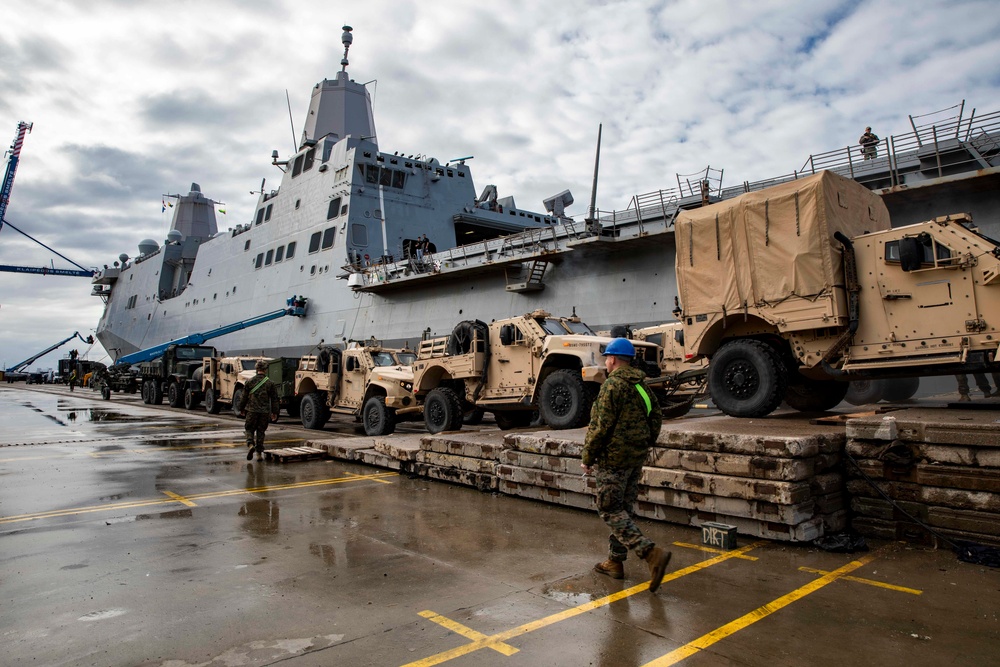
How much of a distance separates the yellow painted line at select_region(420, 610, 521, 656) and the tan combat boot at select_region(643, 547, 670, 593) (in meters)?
1.16

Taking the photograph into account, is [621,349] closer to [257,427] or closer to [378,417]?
[257,427]

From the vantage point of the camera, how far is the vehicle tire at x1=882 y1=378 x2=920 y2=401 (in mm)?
11414

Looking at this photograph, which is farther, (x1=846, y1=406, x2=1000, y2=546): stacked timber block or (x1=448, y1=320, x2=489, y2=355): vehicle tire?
(x1=448, y1=320, x2=489, y2=355): vehicle tire

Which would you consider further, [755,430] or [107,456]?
[107,456]

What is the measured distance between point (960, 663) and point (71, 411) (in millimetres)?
24316

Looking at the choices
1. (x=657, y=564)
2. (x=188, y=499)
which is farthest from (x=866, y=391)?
(x=188, y=499)

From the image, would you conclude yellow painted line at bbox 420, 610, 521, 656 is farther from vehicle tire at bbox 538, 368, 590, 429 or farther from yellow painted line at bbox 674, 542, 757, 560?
vehicle tire at bbox 538, 368, 590, 429

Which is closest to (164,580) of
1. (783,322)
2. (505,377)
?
(783,322)

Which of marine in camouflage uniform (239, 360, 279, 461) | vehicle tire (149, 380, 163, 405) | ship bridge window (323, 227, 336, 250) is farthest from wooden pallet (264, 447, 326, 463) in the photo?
vehicle tire (149, 380, 163, 405)

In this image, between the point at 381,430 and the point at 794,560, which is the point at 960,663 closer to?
the point at 794,560

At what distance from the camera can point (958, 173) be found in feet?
38.3

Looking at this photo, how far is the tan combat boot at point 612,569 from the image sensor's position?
413cm

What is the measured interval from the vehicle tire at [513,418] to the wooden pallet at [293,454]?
11.1 feet

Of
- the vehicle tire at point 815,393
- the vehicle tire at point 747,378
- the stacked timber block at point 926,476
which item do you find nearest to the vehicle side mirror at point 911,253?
the vehicle tire at point 747,378
